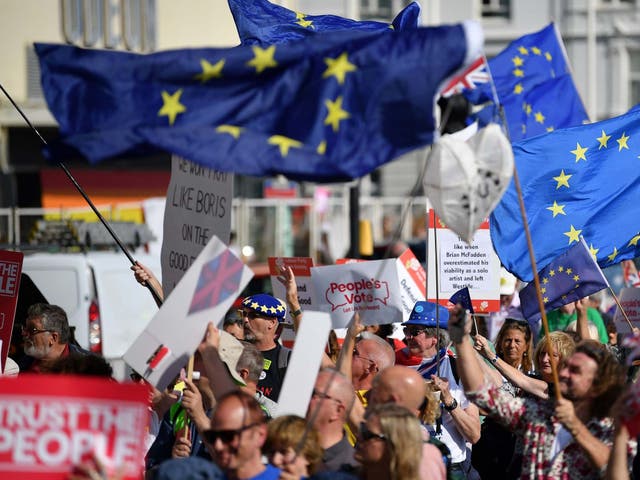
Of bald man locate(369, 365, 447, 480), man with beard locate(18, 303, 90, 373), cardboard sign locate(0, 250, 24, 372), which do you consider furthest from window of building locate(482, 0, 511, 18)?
bald man locate(369, 365, 447, 480)

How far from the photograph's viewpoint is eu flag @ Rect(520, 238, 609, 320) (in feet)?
29.5

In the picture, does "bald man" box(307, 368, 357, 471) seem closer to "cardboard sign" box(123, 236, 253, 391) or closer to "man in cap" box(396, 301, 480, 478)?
"cardboard sign" box(123, 236, 253, 391)

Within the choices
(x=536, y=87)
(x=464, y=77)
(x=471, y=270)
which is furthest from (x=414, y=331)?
(x=536, y=87)

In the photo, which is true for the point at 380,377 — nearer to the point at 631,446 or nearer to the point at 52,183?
the point at 631,446

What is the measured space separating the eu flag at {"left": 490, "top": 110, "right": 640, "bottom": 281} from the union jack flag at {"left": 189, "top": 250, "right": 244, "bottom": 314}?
364cm

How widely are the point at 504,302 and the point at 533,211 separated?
9.09ft

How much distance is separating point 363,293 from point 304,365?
8.50 feet

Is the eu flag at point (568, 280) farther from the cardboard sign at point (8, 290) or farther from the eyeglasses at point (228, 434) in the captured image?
the eyeglasses at point (228, 434)

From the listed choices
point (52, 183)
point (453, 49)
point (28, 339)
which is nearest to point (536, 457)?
point (453, 49)

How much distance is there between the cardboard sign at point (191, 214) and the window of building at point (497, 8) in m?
31.4

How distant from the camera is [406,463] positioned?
539cm

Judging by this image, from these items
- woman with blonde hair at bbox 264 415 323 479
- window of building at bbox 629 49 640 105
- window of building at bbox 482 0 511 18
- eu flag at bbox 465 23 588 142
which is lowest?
woman with blonde hair at bbox 264 415 323 479

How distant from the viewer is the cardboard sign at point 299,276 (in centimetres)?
970

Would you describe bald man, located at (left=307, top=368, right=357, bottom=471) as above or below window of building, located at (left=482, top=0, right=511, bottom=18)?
below
